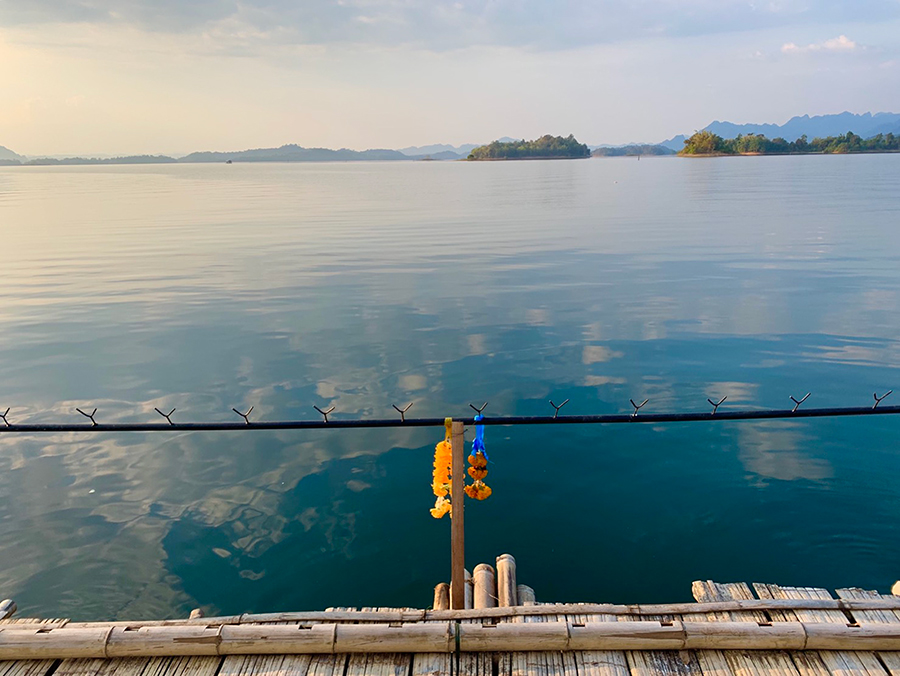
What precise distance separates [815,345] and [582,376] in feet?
18.4

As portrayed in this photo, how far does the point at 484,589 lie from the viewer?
5.23 m

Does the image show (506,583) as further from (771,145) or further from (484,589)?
(771,145)

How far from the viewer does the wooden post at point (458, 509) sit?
4262 millimetres

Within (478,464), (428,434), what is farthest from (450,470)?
(428,434)

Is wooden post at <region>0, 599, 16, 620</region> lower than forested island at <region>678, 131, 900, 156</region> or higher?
higher

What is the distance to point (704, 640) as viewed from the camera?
12.1 feet

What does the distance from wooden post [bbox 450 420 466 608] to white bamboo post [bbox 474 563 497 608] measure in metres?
0.65

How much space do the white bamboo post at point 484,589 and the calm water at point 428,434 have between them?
159 centimetres

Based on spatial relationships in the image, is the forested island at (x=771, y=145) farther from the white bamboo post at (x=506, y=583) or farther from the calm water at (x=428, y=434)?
the white bamboo post at (x=506, y=583)

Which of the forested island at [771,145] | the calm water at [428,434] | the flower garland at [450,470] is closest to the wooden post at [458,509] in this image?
the flower garland at [450,470]

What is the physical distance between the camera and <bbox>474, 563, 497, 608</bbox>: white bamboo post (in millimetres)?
5129

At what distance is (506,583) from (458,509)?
4.02 feet

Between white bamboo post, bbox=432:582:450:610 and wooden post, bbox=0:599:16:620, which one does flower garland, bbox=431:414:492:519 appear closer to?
white bamboo post, bbox=432:582:450:610

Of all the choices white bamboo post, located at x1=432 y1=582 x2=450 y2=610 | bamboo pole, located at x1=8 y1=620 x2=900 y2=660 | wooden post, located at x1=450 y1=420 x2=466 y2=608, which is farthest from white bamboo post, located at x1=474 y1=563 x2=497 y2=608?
bamboo pole, located at x1=8 y1=620 x2=900 y2=660
